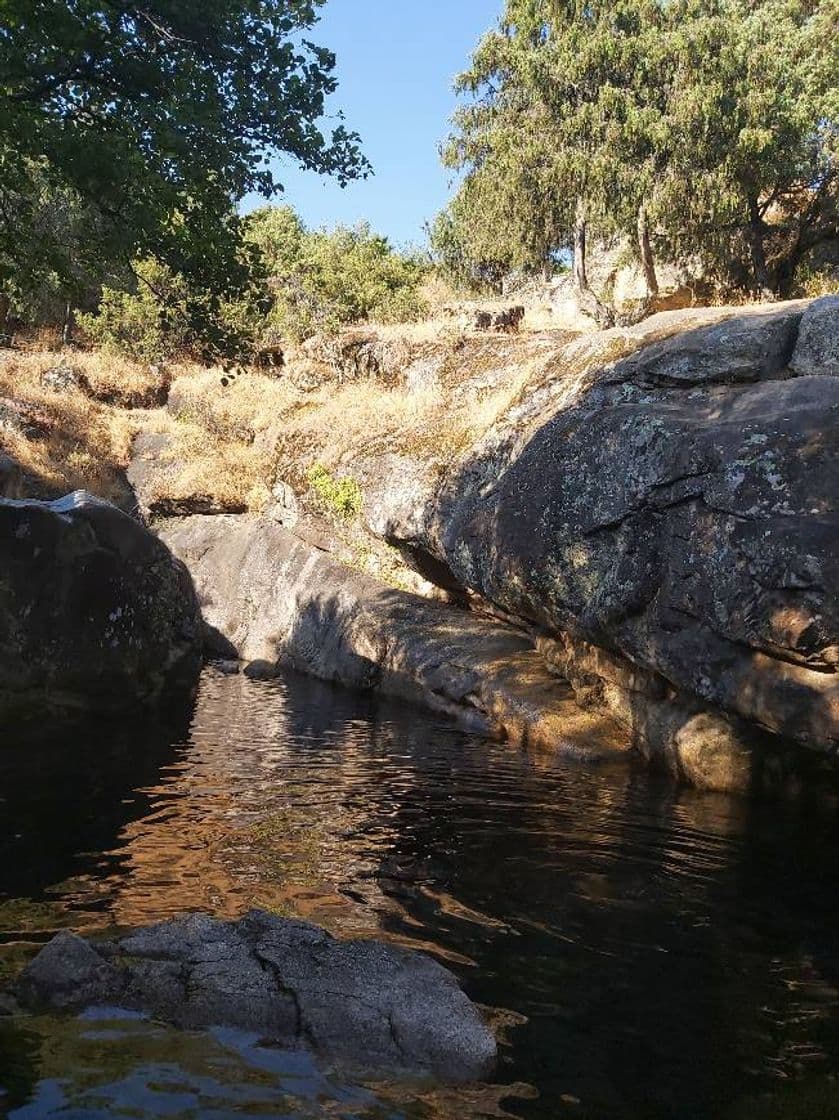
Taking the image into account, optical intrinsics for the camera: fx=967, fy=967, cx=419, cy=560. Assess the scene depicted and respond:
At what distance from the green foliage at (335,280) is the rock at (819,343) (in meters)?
24.2

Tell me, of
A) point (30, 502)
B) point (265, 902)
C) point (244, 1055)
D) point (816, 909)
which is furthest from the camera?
point (30, 502)

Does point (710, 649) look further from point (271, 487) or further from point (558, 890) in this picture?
point (271, 487)

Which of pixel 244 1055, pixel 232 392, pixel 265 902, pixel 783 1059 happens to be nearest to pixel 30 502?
pixel 265 902

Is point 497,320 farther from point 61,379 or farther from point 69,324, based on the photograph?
point 69,324

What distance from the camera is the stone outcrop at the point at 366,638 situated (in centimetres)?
1576

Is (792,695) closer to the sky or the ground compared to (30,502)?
closer to the ground

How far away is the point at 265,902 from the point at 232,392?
2830 centimetres

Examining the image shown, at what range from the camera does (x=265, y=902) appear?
772 centimetres

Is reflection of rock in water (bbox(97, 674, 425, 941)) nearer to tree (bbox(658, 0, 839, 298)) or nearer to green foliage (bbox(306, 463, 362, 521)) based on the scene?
green foliage (bbox(306, 463, 362, 521))

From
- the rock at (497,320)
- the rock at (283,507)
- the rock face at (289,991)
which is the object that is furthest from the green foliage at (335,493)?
the rock face at (289,991)

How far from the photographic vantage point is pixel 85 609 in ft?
50.3

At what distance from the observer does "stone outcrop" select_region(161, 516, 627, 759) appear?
1576cm

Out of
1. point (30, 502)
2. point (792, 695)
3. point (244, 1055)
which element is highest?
point (30, 502)

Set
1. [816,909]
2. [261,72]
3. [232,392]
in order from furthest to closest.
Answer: [232,392] < [261,72] < [816,909]
